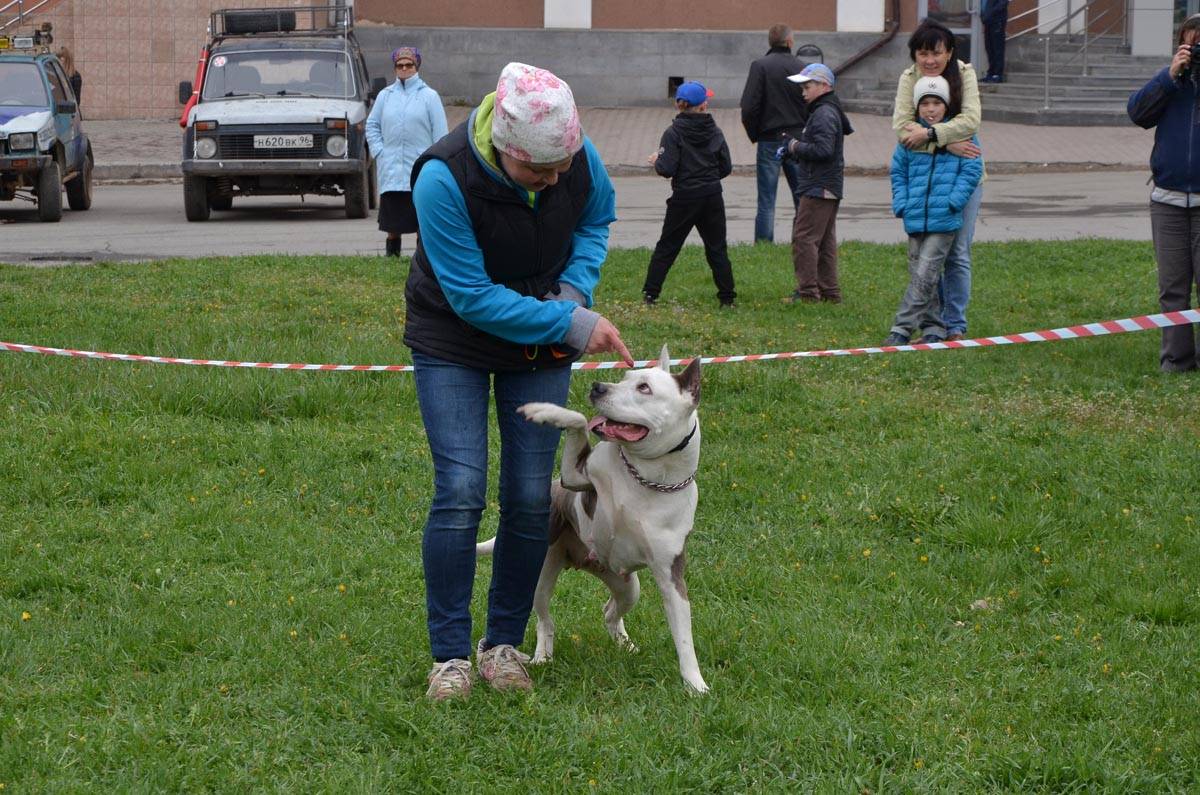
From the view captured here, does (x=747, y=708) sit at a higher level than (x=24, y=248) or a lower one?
lower

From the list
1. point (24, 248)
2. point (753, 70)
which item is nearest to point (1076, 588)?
point (753, 70)

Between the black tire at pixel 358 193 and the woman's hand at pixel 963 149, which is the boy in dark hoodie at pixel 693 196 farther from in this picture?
the black tire at pixel 358 193

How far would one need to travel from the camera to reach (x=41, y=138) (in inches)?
673

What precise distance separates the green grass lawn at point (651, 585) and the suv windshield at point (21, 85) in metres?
8.35

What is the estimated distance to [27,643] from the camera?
5102 millimetres

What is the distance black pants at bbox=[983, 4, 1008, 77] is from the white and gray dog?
80.4 ft

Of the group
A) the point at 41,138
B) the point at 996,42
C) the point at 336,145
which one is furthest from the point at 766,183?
the point at 996,42

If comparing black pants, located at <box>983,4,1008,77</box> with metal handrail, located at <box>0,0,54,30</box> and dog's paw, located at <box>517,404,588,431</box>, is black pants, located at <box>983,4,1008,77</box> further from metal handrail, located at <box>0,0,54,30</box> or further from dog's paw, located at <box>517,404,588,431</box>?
dog's paw, located at <box>517,404,588,431</box>

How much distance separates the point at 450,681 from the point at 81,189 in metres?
15.7

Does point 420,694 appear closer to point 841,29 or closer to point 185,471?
point 185,471

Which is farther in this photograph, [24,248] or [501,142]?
[24,248]

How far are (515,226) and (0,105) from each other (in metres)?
15.1

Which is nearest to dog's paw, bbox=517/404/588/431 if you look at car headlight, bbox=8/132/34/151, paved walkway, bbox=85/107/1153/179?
car headlight, bbox=8/132/34/151

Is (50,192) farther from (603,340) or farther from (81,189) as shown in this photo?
(603,340)
